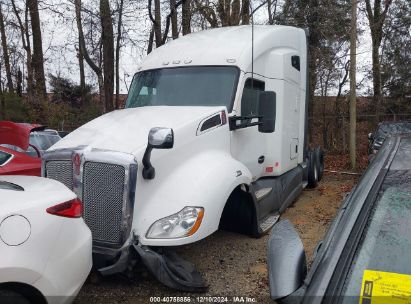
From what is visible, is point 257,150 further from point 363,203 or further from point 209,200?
point 363,203

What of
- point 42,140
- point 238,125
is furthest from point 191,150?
point 42,140

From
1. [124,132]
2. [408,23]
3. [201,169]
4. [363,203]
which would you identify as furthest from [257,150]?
[408,23]

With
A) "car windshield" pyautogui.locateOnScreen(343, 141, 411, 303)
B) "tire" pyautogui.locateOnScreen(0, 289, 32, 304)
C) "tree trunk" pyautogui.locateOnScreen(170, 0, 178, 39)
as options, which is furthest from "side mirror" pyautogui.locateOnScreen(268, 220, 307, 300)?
"tree trunk" pyautogui.locateOnScreen(170, 0, 178, 39)

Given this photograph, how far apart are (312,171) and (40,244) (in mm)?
8379

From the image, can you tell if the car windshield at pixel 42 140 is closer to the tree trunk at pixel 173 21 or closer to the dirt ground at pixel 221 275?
the dirt ground at pixel 221 275

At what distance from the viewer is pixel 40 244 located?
278cm

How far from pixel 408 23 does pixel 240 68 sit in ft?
56.2

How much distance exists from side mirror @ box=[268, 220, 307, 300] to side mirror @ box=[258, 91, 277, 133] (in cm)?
413

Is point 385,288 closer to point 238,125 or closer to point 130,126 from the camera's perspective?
point 130,126

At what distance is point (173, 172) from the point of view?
4.82 meters

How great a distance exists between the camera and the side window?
630cm

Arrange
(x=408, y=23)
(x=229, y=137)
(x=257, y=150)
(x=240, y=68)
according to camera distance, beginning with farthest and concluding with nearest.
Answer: (x=408, y=23) < (x=257, y=150) < (x=240, y=68) < (x=229, y=137)

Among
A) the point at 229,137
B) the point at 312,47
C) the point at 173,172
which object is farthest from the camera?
the point at 312,47

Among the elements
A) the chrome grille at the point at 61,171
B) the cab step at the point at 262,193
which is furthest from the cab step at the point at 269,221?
the chrome grille at the point at 61,171
